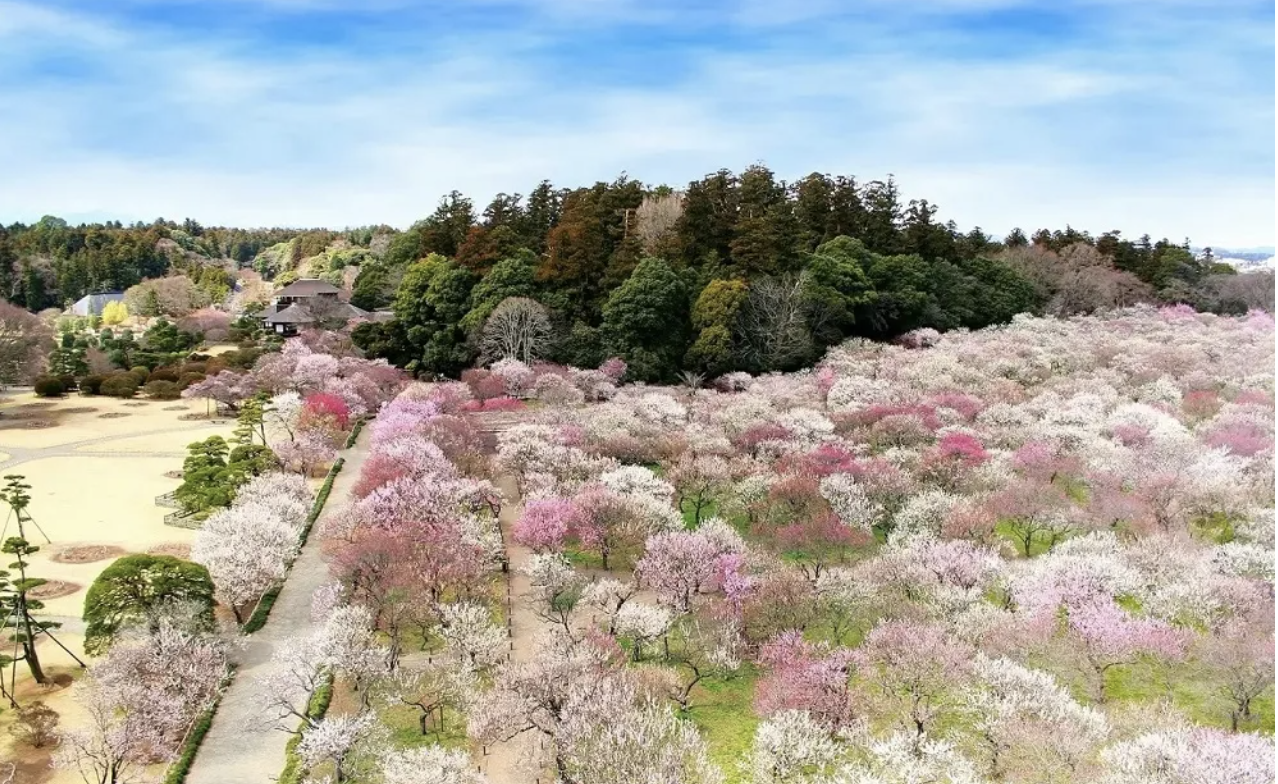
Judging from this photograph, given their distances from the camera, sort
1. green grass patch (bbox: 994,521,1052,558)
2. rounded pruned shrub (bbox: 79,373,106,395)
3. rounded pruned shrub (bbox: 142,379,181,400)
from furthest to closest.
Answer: rounded pruned shrub (bbox: 79,373,106,395)
rounded pruned shrub (bbox: 142,379,181,400)
green grass patch (bbox: 994,521,1052,558)

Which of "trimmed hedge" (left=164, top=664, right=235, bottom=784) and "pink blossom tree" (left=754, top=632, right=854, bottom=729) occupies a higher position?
"pink blossom tree" (left=754, top=632, right=854, bottom=729)

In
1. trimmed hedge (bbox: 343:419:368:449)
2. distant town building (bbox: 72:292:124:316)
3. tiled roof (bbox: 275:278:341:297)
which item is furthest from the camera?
distant town building (bbox: 72:292:124:316)

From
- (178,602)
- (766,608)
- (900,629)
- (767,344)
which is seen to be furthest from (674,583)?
(767,344)

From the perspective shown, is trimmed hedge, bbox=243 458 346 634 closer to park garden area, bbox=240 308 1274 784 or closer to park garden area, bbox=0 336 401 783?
park garden area, bbox=0 336 401 783

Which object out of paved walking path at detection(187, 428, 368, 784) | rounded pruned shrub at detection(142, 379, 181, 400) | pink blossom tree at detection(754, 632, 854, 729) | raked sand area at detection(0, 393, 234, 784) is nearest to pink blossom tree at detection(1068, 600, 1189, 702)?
pink blossom tree at detection(754, 632, 854, 729)

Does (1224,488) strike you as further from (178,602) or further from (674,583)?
(178,602)

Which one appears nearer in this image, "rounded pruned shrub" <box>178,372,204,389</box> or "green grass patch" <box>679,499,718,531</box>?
"green grass patch" <box>679,499,718,531</box>
